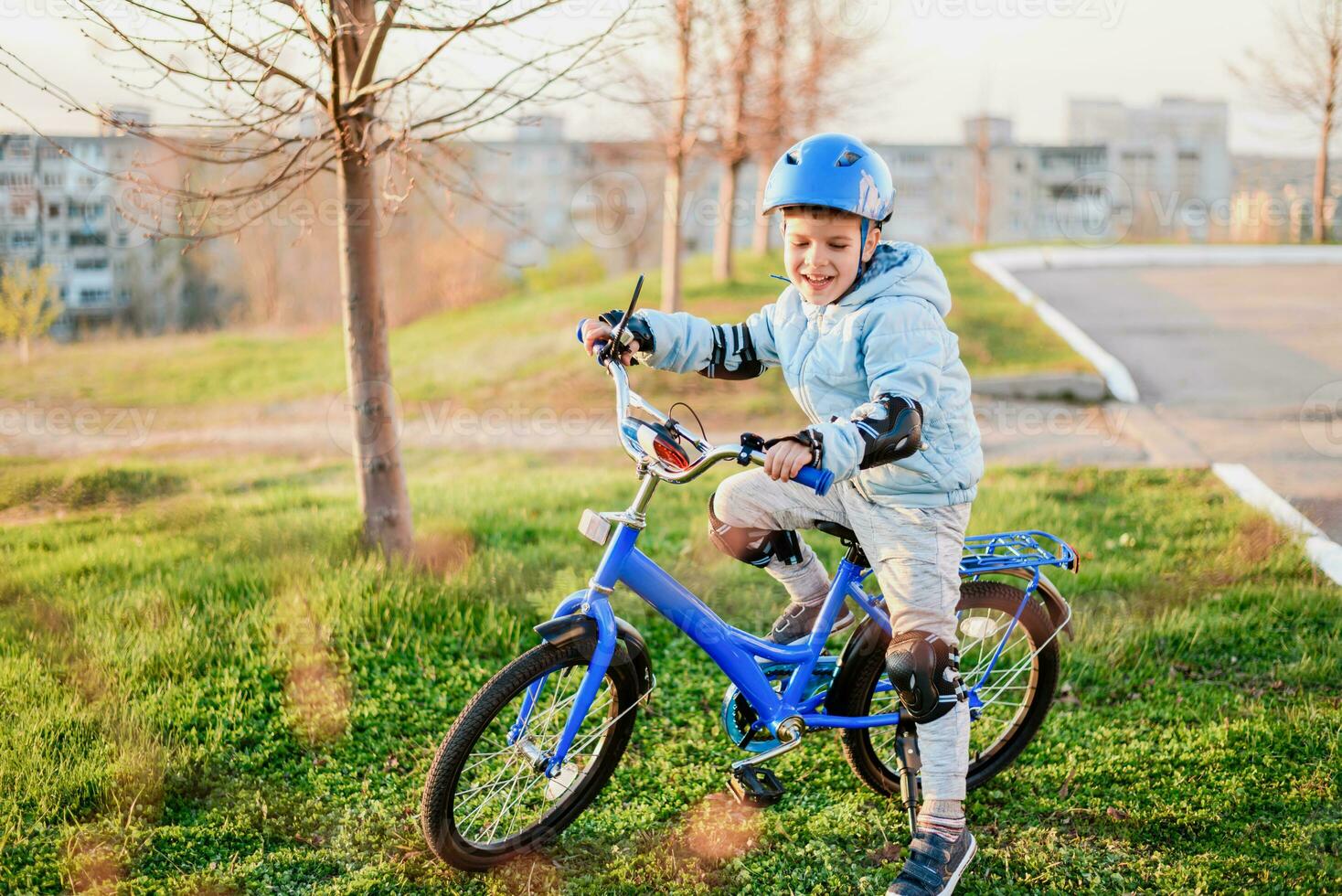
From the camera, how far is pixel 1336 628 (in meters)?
4.35

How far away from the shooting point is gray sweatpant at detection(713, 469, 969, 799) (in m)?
2.84

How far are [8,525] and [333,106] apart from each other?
10.5ft

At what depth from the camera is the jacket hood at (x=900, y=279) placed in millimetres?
2754

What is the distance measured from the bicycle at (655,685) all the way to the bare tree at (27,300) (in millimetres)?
12017

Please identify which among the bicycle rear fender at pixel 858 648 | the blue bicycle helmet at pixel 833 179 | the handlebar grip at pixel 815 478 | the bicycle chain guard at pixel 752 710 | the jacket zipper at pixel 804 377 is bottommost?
the bicycle chain guard at pixel 752 710

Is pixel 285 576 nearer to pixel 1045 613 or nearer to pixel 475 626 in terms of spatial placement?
pixel 475 626

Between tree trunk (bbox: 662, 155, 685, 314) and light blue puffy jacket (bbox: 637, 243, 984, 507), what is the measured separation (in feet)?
27.9

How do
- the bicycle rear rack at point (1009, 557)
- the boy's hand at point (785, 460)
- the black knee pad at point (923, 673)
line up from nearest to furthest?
the boy's hand at point (785, 460) < the black knee pad at point (923, 673) < the bicycle rear rack at point (1009, 557)

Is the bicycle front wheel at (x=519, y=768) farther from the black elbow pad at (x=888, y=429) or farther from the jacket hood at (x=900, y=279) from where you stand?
the jacket hood at (x=900, y=279)

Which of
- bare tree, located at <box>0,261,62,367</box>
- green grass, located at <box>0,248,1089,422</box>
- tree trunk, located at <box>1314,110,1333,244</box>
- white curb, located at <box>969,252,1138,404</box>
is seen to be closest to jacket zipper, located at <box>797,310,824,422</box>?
green grass, located at <box>0,248,1089,422</box>

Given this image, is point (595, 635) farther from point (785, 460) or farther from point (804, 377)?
point (804, 377)

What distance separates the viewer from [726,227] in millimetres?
14859

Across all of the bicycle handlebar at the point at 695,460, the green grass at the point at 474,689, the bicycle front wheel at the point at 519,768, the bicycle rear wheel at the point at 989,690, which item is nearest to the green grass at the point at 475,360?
the green grass at the point at 474,689

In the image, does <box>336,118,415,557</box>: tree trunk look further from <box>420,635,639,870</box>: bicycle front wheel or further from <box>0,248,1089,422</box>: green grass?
<box>0,248,1089,422</box>: green grass
